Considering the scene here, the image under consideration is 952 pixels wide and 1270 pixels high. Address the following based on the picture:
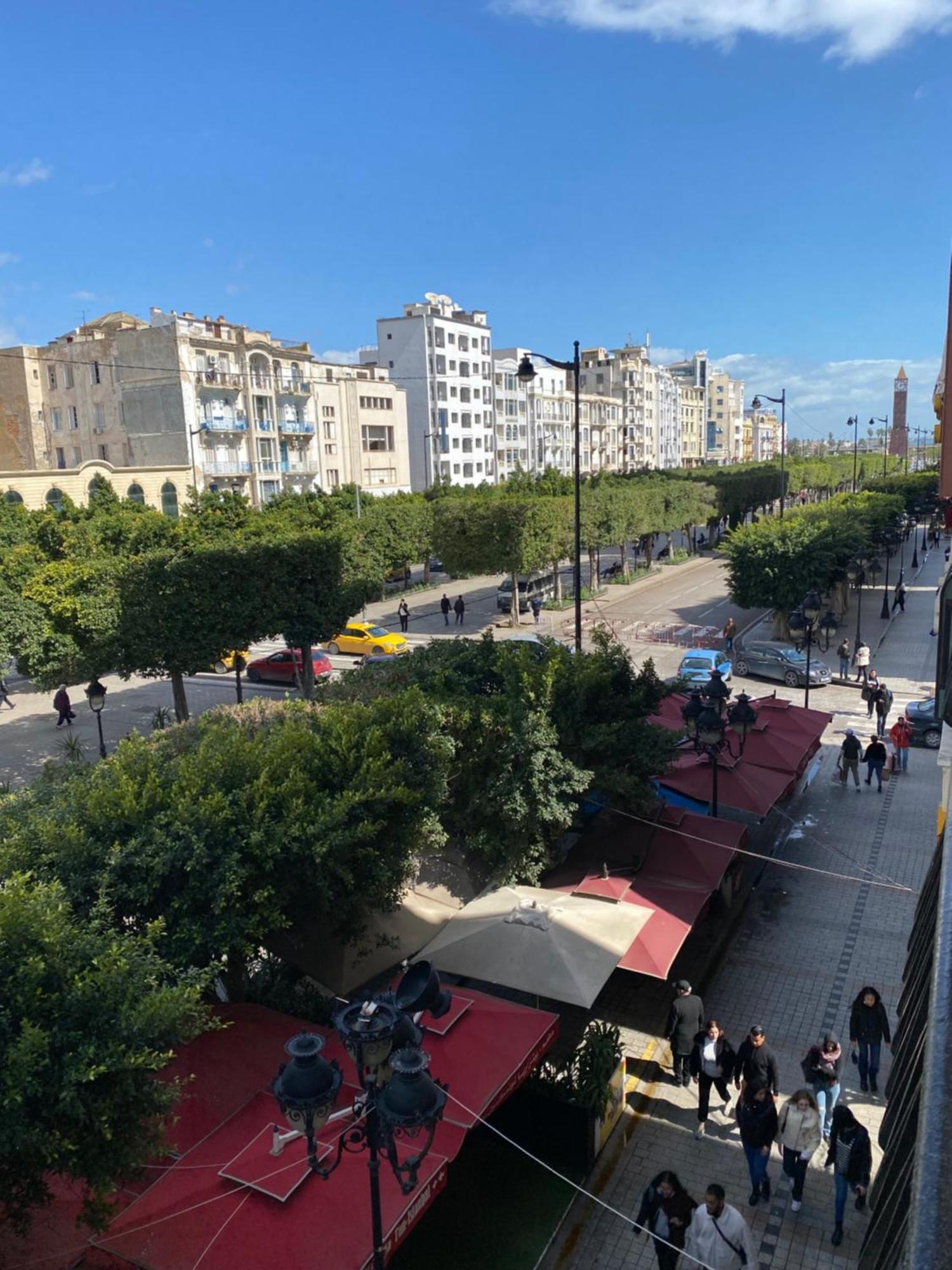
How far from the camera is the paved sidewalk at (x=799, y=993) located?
25.6 feet

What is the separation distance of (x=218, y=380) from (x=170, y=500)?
1148 cm

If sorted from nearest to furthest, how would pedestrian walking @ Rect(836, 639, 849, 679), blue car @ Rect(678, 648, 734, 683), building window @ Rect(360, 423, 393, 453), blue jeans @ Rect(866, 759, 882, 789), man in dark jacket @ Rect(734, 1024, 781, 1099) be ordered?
man in dark jacket @ Rect(734, 1024, 781, 1099) < blue jeans @ Rect(866, 759, 882, 789) < blue car @ Rect(678, 648, 734, 683) < pedestrian walking @ Rect(836, 639, 849, 679) < building window @ Rect(360, 423, 393, 453)

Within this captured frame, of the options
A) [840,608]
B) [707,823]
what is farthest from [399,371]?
[707,823]

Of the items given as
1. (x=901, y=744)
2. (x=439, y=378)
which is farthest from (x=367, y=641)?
(x=439, y=378)

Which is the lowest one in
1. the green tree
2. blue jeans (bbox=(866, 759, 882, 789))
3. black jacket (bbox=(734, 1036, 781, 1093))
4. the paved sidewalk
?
the paved sidewalk

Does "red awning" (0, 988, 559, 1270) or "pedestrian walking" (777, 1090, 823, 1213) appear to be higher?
"red awning" (0, 988, 559, 1270)

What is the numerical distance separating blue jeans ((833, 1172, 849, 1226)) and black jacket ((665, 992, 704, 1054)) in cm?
204

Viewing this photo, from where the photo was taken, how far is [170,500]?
1690 inches

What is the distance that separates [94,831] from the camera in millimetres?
8234

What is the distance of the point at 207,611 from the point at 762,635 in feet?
76.0

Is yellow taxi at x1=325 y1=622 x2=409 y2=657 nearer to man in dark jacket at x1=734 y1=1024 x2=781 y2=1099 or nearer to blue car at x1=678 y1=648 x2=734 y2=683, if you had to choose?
blue car at x1=678 y1=648 x2=734 y2=683

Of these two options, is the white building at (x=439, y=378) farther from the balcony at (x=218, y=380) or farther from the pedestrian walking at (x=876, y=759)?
the pedestrian walking at (x=876, y=759)

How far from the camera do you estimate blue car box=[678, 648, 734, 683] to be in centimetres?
2655

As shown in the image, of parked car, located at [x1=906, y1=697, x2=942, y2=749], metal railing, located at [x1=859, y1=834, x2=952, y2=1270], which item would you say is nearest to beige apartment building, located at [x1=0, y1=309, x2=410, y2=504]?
parked car, located at [x1=906, y1=697, x2=942, y2=749]
